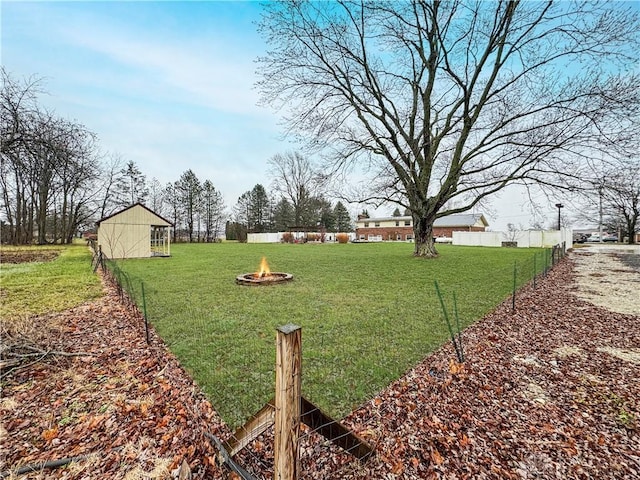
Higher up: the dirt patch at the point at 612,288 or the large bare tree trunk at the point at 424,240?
the large bare tree trunk at the point at 424,240

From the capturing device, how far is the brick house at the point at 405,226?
3862cm

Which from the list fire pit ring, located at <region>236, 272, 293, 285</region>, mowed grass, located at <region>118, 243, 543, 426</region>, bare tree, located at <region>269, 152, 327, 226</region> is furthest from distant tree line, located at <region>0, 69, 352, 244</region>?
fire pit ring, located at <region>236, 272, 293, 285</region>

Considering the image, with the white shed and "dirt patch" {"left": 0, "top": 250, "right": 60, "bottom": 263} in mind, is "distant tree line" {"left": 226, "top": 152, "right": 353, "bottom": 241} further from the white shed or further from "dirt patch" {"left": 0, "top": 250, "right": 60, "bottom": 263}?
"dirt patch" {"left": 0, "top": 250, "right": 60, "bottom": 263}

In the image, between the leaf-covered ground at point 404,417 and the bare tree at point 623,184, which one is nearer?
the leaf-covered ground at point 404,417

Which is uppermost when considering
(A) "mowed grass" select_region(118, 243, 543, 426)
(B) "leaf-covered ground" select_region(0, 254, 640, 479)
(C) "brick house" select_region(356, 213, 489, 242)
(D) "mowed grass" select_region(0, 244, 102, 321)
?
(C) "brick house" select_region(356, 213, 489, 242)

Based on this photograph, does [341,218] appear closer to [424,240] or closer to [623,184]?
[424,240]

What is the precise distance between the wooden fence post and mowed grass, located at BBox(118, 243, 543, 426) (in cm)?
116


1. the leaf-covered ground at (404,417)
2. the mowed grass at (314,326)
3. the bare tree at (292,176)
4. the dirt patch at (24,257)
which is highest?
the bare tree at (292,176)

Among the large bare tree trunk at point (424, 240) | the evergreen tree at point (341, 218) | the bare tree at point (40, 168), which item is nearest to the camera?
the bare tree at point (40, 168)

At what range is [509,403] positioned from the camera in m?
2.74

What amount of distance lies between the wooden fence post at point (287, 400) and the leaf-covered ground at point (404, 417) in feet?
2.13

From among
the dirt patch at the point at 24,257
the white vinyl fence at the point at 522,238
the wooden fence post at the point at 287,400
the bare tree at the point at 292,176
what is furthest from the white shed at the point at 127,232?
the white vinyl fence at the point at 522,238

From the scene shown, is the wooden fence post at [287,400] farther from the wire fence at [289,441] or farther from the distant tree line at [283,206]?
the distant tree line at [283,206]

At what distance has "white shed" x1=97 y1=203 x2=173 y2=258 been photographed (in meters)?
15.8
